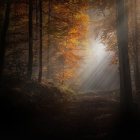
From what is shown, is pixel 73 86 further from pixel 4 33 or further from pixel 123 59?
pixel 123 59

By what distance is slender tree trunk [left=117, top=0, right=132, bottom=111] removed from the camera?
5.77 m

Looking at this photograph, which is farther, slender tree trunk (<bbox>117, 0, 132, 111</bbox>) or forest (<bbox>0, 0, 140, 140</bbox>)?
slender tree trunk (<bbox>117, 0, 132, 111</bbox>)

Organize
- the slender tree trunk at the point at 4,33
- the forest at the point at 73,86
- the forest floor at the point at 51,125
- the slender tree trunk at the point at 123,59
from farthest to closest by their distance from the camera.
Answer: the slender tree trunk at the point at 4,33 < the slender tree trunk at the point at 123,59 < the forest at the point at 73,86 < the forest floor at the point at 51,125

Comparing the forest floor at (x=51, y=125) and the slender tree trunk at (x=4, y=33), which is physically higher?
the slender tree trunk at (x=4, y=33)

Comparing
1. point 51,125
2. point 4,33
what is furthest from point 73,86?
point 51,125

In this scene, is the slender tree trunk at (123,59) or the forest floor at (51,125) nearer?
the forest floor at (51,125)

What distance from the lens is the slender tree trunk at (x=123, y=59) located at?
577 cm

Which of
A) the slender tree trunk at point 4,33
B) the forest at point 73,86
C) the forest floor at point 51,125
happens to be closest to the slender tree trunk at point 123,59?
the forest at point 73,86

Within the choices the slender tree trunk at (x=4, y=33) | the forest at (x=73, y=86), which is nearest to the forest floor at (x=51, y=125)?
the forest at (x=73, y=86)

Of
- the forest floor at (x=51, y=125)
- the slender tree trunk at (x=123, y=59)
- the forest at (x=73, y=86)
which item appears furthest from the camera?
the slender tree trunk at (x=123, y=59)

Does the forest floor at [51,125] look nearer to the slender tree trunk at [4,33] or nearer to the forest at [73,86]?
the forest at [73,86]

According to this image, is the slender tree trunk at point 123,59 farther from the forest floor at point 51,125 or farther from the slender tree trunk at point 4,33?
the slender tree trunk at point 4,33

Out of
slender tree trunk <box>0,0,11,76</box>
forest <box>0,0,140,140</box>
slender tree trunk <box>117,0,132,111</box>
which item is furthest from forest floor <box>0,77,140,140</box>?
slender tree trunk <box>0,0,11,76</box>

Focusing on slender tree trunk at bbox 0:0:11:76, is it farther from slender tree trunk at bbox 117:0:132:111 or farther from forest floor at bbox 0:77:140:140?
slender tree trunk at bbox 117:0:132:111
